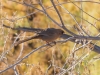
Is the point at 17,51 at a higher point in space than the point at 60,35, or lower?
lower

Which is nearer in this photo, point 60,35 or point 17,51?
point 60,35

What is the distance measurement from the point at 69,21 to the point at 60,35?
2.46 m

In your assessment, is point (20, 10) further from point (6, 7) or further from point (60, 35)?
point (60, 35)

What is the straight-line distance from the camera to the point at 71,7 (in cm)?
530

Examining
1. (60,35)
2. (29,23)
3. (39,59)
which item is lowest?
(39,59)

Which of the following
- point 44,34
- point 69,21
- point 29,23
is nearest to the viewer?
point 44,34

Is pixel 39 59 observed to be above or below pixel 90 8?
below

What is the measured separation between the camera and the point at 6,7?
5.69m

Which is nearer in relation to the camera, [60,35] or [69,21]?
[60,35]

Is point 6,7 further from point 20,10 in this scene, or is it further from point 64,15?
point 64,15

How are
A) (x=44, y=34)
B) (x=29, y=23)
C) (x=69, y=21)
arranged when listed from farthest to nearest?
1. (x=29, y=23)
2. (x=69, y=21)
3. (x=44, y=34)

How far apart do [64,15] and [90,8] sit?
0.43 meters

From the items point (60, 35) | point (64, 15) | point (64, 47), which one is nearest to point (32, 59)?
point (64, 47)

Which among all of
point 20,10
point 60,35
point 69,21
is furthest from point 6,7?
point 60,35
